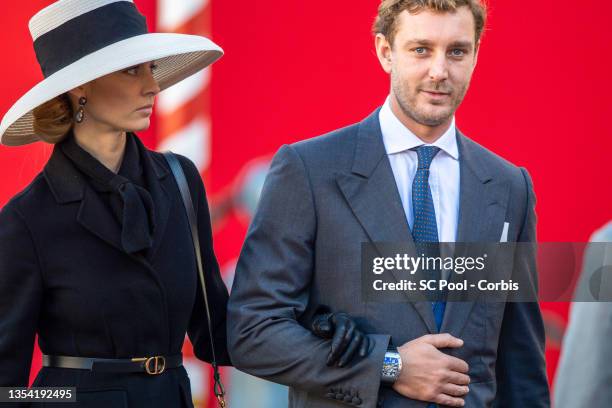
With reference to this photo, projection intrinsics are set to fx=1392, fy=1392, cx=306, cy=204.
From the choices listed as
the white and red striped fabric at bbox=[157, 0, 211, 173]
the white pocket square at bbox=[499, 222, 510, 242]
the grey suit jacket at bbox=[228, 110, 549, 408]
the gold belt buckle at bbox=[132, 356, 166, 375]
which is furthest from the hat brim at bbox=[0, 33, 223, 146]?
the white and red striped fabric at bbox=[157, 0, 211, 173]

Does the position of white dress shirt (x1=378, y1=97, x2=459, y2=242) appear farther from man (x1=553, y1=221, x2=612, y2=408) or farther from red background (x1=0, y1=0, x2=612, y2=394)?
red background (x1=0, y1=0, x2=612, y2=394)

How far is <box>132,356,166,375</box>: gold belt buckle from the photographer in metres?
3.05

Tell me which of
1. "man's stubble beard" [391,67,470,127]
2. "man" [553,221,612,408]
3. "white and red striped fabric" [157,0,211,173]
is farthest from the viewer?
"white and red striped fabric" [157,0,211,173]

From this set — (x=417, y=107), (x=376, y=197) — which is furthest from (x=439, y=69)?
(x=376, y=197)

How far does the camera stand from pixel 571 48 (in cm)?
429

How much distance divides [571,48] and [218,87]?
1.10 m

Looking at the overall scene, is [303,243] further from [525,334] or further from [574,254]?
[574,254]

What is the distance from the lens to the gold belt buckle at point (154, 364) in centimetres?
305

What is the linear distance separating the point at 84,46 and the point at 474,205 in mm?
959

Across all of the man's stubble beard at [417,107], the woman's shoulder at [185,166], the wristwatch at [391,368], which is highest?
the man's stubble beard at [417,107]

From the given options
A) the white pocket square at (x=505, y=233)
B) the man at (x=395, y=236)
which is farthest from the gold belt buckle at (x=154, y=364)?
the white pocket square at (x=505, y=233)

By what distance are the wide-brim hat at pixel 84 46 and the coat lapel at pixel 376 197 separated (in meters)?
0.45

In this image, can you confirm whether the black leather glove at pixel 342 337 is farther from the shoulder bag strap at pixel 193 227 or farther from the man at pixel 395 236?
the shoulder bag strap at pixel 193 227

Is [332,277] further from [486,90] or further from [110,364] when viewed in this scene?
[486,90]
